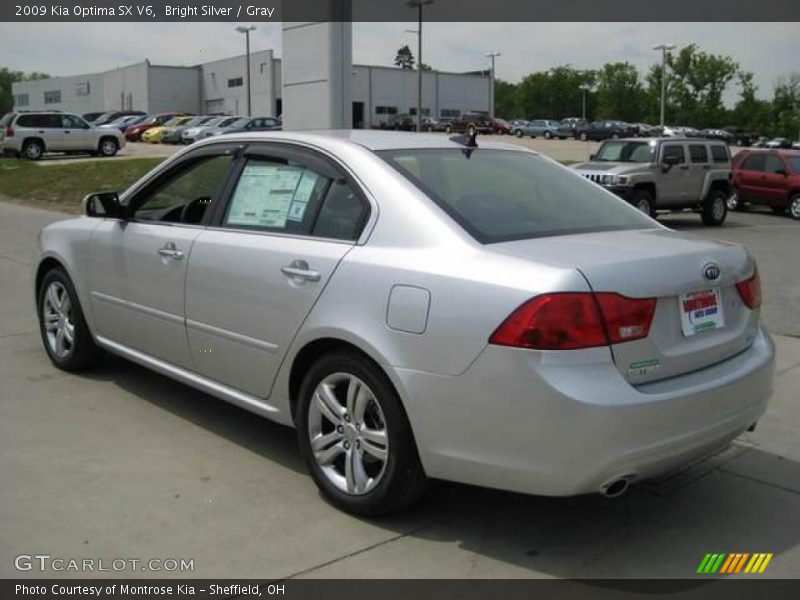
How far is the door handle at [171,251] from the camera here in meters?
4.41

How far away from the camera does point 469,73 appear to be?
330ft

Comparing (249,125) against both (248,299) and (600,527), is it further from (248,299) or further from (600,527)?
(600,527)

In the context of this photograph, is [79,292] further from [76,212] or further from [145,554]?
[76,212]

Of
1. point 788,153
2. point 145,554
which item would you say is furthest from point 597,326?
point 788,153

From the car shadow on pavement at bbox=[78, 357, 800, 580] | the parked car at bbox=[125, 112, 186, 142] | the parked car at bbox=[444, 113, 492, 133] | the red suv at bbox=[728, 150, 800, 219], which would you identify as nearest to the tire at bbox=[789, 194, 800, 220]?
the red suv at bbox=[728, 150, 800, 219]

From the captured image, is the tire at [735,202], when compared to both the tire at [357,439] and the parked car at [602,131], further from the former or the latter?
the parked car at [602,131]

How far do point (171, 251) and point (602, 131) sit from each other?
204ft

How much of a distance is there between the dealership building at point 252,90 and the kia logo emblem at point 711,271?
74.7 m

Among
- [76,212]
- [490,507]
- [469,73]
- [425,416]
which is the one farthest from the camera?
[469,73]

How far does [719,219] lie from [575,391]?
53.3 ft

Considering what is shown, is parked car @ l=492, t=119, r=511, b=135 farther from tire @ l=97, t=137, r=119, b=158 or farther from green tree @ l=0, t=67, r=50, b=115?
green tree @ l=0, t=67, r=50, b=115

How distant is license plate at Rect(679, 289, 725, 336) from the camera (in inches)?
127

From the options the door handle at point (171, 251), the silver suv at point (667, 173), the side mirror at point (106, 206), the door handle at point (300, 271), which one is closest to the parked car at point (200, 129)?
the silver suv at point (667, 173)

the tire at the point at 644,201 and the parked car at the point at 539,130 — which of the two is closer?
the tire at the point at 644,201
